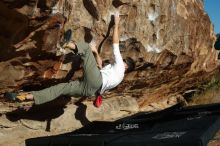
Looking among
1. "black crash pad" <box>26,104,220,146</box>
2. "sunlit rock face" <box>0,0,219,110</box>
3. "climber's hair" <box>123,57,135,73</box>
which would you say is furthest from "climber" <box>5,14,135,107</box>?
"climber's hair" <box>123,57,135,73</box>

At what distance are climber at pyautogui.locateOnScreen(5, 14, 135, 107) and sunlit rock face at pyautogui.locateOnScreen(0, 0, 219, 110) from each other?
0.31 meters

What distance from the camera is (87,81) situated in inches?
231

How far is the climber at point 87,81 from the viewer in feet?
18.5

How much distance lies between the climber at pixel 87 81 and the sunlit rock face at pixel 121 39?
0.31 m

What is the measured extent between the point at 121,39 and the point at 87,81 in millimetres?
1284

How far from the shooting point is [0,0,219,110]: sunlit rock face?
16.8 feet

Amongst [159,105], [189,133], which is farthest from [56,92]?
[159,105]

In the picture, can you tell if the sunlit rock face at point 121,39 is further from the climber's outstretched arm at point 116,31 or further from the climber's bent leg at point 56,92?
the climber's bent leg at point 56,92

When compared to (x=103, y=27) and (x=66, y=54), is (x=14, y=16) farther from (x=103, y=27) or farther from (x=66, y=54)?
(x=103, y=27)

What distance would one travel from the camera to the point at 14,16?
491 centimetres

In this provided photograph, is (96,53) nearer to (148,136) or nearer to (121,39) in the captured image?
(121,39)

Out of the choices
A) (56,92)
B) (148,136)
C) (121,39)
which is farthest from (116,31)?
(148,136)

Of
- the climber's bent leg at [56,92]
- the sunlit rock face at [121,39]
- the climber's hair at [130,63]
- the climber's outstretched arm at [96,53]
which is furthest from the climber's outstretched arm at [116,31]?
the climber's hair at [130,63]

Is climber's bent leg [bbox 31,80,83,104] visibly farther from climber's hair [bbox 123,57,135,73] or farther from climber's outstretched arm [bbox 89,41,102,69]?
climber's hair [bbox 123,57,135,73]
